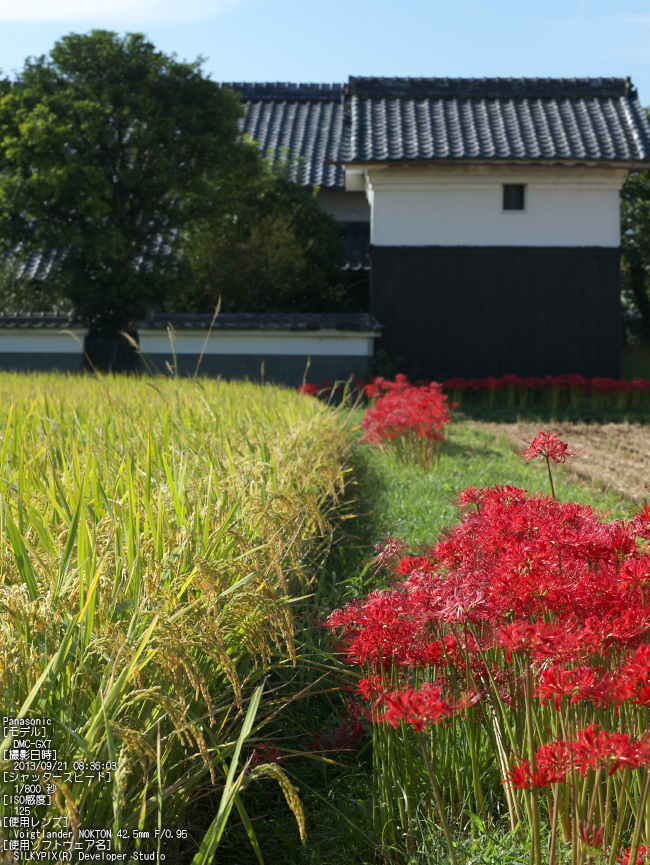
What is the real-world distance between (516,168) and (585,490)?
8.29m

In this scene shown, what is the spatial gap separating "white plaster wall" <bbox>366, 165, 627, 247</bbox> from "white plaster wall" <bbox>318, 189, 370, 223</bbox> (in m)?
4.34

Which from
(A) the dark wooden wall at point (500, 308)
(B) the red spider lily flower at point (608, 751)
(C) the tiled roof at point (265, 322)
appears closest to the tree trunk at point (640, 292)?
(A) the dark wooden wall at point (500, 308)

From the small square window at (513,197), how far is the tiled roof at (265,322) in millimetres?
2725

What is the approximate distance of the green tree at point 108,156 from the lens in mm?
11148

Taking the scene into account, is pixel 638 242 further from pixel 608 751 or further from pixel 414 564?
pixel 608 751

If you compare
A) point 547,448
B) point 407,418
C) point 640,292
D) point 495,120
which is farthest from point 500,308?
point 547,448

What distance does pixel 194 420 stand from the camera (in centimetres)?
379

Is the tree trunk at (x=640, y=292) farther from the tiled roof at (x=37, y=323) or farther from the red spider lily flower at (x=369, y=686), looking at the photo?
the red spider lily flower at (x=369, y=686)

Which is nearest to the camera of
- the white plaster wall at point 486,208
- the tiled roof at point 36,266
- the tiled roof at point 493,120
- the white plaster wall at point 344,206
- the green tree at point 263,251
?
the tiled roof at point 493,120

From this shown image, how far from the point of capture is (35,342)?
11953 mm

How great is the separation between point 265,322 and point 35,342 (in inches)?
138

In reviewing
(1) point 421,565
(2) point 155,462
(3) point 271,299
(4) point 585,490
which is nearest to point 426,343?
(3) point 271,299

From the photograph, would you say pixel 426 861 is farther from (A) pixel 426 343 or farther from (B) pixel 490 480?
(A) pixel 426 343

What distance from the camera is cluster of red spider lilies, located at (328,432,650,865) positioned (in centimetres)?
117
